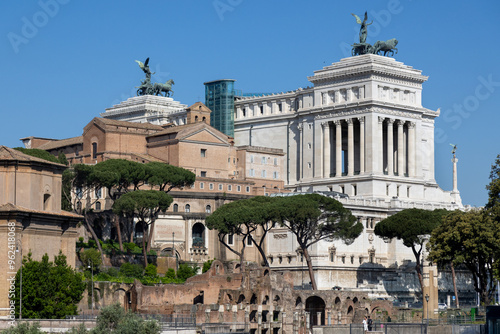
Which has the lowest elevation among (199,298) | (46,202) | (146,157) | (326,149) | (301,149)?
(199,298)

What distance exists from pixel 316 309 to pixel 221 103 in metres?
63.0

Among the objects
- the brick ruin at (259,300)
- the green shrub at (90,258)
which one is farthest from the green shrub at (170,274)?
the green shrub at (90,258)

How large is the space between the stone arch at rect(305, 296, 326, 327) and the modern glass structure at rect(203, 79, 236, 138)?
59.0 m

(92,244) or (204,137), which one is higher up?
(204,137)

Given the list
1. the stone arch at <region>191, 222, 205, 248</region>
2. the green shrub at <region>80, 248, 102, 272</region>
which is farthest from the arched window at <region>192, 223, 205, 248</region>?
the green shrub at <region>80, 248, 102, 272</region>

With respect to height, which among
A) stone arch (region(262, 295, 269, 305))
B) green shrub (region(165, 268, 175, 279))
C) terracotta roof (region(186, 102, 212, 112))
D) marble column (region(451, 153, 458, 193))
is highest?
terracotta roof (region(186, 102, 212, 112))

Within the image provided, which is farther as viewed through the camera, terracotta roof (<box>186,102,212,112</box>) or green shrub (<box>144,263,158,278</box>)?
terracotta roof (<box>186,102,212,112</box>)

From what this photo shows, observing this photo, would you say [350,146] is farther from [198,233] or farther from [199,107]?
[198,233]

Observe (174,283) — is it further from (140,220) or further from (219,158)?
(219,158)

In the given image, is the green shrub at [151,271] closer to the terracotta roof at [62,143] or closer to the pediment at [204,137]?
the pediment at [204,137]

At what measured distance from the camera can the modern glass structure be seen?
166750 millimetres

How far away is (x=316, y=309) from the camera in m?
110

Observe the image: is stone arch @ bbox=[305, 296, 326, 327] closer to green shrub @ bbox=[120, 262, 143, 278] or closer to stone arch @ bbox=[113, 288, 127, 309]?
stone arch @ bbox=[113, 288, 127, 309]

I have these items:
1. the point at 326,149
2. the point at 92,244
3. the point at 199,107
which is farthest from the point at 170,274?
the point at 199,107
